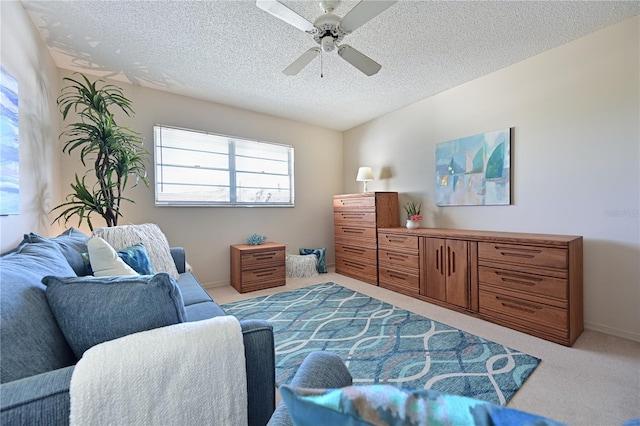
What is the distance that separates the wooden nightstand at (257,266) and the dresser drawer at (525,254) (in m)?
2.46

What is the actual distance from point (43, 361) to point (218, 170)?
3.24 metres

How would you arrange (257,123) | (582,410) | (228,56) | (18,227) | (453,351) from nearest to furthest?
(582,410) → (18,227) → (453,351) → (228,56) → (257,123)

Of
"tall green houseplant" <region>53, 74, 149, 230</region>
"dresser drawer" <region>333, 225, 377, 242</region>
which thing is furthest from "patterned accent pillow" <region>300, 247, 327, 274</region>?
"tall green houseplant" <region>53, 74, 149, 230</region>

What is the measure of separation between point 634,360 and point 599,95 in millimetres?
2119

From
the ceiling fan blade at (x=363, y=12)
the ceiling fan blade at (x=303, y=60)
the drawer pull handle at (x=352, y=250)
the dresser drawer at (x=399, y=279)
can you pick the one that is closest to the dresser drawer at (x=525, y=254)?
the dresser drawer at (x=399, y=279)

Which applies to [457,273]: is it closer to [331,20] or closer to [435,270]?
[435,270]

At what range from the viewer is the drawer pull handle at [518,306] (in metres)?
2.18

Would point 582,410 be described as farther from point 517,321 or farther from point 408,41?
point 408,41

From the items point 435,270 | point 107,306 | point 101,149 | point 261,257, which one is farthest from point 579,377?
point 101,149

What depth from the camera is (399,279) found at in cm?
333

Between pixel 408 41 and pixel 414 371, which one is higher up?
pixel 408 41

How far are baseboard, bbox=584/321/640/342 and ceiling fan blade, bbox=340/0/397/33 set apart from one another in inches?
120

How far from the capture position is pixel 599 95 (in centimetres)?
226

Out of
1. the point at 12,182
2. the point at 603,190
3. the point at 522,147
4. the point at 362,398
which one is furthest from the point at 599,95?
the point at 12,182
